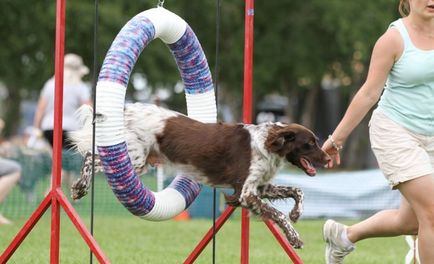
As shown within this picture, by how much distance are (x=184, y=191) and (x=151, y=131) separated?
21.3 inches

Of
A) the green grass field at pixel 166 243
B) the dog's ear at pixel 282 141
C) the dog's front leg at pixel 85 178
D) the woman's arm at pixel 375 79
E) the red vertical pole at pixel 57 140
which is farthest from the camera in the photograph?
the green grass field at pixel 166 243

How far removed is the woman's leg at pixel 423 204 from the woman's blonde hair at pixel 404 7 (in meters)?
0.95

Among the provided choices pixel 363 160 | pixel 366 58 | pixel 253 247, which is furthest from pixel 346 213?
pixel 363 160

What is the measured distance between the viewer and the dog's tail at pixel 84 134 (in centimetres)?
579

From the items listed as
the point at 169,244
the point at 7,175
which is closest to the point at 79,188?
the point at 169,244

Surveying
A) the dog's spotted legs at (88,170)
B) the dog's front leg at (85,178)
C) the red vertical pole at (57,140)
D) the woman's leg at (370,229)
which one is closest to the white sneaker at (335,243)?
the woman's leg at (370,229)

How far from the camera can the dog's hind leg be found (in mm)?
5285

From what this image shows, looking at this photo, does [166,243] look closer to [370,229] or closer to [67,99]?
[67,99]

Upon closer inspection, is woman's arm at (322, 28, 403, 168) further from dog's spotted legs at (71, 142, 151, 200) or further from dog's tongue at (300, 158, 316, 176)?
dog's spotted legs at (71, 142, 151, 200)

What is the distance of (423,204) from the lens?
5.12m

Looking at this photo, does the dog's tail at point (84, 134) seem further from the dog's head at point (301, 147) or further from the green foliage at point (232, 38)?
the green foliage at point (232, 38)

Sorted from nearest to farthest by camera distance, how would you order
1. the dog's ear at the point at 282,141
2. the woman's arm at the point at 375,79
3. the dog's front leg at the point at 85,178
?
the woman's arm at the point at 375,79 → the dog's ear at the point at 282,141 → the dog's front leg at the point at 85,178

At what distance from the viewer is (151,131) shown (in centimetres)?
554

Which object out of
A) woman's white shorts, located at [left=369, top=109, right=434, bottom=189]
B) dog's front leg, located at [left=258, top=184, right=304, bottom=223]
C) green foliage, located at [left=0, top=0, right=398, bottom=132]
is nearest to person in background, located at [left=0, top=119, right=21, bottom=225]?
dog's front leg, located at [left=258, top=184, right=304, bottom=223]
